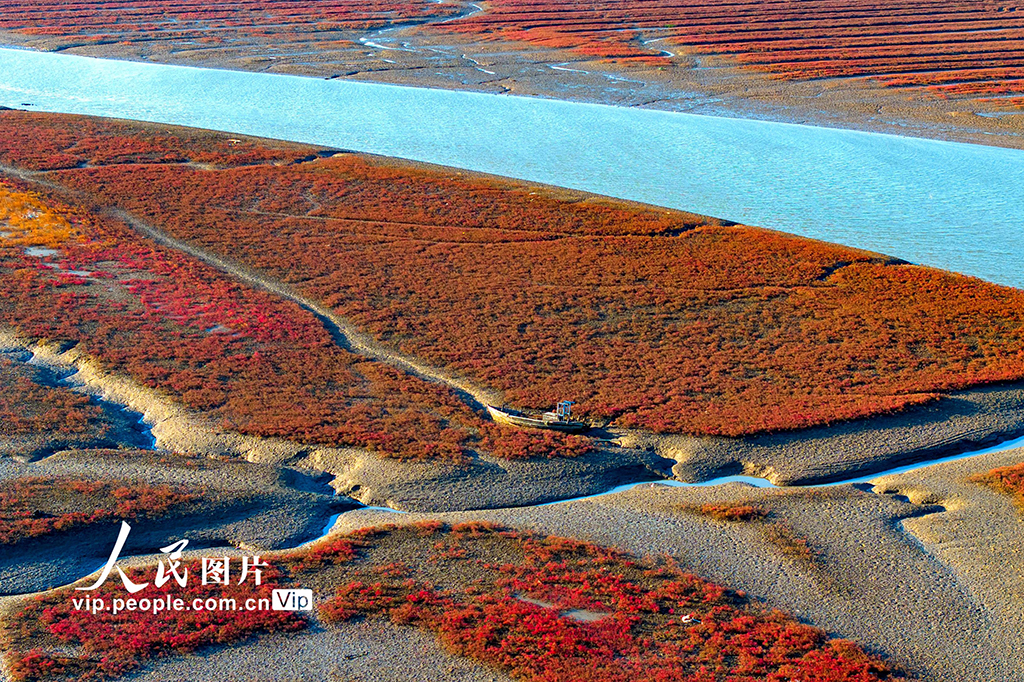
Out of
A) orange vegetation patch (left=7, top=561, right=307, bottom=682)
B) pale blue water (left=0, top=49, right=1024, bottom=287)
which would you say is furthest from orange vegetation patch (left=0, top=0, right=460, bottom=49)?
orange vegetation patch (left=7, top=561, right=307, bottom=682)

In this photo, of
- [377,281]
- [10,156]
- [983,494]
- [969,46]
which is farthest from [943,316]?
[969,46]

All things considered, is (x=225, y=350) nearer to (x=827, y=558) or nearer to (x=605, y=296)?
(x=605, y=296)

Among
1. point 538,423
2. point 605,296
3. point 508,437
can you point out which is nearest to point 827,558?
point 538,423

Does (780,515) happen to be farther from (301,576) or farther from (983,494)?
(301,576)

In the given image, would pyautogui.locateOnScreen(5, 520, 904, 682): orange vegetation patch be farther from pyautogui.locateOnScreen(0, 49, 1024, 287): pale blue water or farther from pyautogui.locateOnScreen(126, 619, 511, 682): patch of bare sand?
pyautogui.locateOnScreen(0, 49, 1024, 287): pale blue water

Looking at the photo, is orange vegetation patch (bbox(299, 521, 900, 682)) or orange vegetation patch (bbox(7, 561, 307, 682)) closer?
orange vegetation patch (bbox(7, 561, 307, 682))
